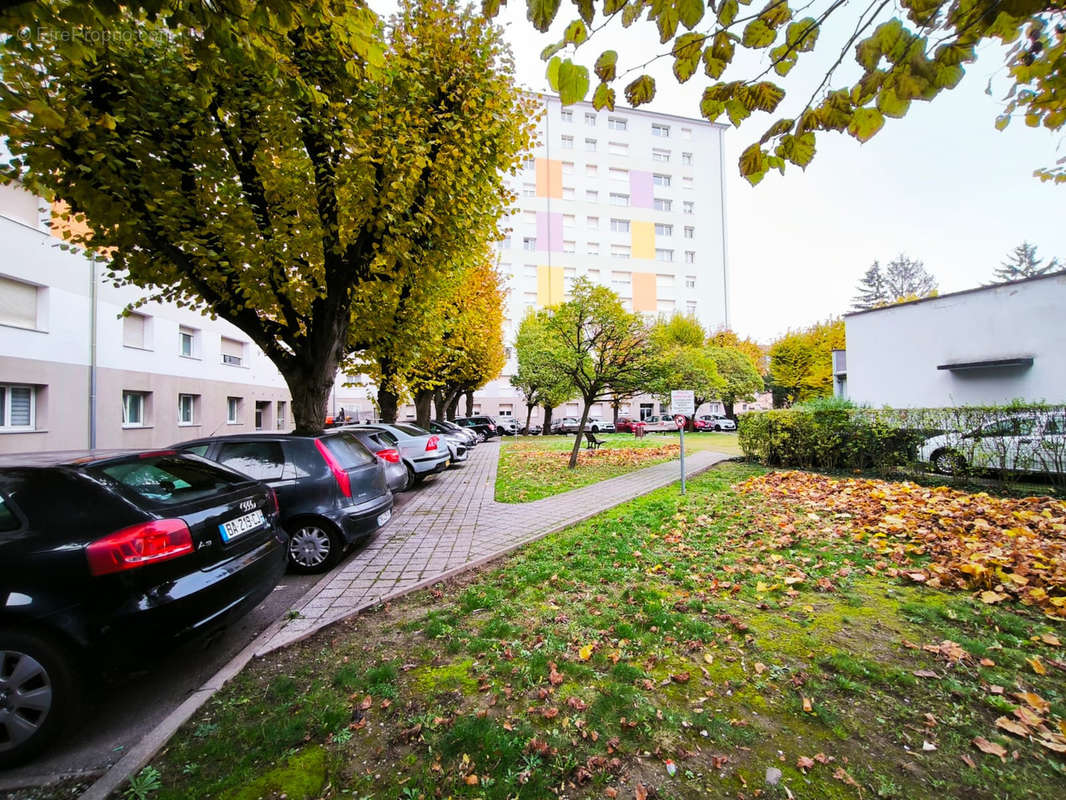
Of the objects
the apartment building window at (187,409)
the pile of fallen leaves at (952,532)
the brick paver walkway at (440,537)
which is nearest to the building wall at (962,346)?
the pile of fallen leaves at (952,532)

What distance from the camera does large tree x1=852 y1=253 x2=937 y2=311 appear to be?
2315 inches

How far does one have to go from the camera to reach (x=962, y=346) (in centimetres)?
1367

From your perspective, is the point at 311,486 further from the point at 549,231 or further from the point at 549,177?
the point at 549,177

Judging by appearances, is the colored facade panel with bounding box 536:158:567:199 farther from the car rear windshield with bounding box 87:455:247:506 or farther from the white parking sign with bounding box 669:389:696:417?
the car rear windshield with bounding box 87:455:247:506

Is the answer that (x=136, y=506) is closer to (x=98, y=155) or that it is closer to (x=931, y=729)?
(x=931, y=729)

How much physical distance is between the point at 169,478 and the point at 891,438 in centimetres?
1250

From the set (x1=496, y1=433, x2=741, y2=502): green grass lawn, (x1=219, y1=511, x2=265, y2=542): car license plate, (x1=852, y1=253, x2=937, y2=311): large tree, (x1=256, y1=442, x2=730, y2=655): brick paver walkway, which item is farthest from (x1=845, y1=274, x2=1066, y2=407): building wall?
(x1=852, y1=253, x2=937, y2=311): large tree

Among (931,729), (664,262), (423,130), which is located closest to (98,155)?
(423,130)

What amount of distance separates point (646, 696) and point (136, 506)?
10.8 ft

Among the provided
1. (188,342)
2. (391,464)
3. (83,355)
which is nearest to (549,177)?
(188,342)

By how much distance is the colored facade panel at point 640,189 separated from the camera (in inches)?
1754

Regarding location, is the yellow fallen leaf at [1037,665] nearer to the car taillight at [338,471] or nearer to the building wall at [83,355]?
the car taillight at [338,471]

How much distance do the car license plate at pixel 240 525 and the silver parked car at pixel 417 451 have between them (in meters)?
7.08

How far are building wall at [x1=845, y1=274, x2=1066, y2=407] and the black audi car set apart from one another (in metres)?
17.3
